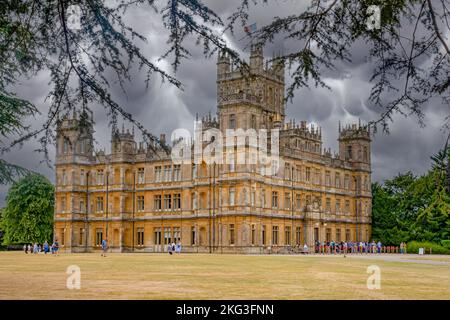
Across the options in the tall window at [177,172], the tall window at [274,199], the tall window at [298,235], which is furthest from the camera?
the tall window at [177,172]

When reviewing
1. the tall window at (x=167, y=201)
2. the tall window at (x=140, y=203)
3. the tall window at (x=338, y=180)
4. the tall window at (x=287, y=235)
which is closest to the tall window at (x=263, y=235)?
the tall window at (x=287, y=235)

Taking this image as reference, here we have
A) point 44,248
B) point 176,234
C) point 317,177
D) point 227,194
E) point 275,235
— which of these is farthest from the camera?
point 317,177

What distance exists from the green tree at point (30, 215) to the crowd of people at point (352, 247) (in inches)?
1090

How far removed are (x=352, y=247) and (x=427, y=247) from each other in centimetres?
665

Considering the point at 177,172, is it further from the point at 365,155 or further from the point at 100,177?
the point at 365,155

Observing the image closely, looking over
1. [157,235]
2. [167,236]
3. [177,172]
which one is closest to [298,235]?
[167,236]

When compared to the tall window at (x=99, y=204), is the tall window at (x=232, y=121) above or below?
above

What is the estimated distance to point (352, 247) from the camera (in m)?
59.8

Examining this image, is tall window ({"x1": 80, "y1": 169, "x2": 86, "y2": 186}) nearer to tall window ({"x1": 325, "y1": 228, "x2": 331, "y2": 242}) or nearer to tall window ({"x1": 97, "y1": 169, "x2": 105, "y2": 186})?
tall window ({"x1": 97, "y1": 169, "x2": 105, "y2": 186})

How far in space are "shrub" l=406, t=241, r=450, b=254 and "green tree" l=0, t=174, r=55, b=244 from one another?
34814mm

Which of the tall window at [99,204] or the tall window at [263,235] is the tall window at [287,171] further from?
the tall window at [99,204]

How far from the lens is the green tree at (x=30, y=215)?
217 ft
